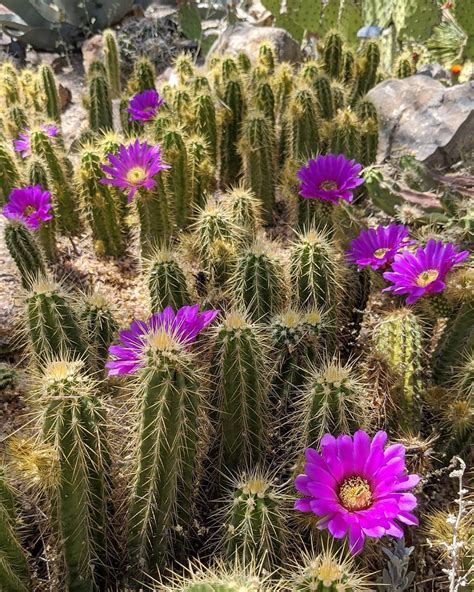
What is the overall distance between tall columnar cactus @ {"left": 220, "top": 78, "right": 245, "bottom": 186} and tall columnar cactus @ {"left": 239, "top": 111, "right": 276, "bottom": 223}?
331 mm

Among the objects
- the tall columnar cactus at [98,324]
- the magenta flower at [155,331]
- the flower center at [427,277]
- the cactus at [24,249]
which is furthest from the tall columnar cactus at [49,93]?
the flower center at [427,277]

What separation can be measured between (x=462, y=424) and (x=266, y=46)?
12.1ft

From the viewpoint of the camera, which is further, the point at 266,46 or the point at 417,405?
the point at 266,46

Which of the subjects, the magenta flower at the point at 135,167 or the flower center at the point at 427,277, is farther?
the magenta flower at the point at 135,167

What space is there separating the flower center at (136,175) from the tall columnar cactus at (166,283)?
0.71m

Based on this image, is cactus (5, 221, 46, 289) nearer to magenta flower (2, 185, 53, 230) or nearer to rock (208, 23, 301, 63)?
magenta flower (2, 185, 53, 230)

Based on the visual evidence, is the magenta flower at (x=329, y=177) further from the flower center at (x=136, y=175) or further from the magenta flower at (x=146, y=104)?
the magenta flower at (x=146, y=104)

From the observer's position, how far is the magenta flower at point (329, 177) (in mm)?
2916

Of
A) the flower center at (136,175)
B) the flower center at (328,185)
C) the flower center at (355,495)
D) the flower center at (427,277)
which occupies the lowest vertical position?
the flower center at (355,495)

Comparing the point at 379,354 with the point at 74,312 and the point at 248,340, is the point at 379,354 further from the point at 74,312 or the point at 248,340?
the point at 74,312

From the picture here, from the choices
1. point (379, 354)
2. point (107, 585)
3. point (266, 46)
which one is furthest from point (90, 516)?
point (266, 46)

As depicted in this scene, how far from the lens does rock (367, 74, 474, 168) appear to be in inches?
159

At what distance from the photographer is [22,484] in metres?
1.98

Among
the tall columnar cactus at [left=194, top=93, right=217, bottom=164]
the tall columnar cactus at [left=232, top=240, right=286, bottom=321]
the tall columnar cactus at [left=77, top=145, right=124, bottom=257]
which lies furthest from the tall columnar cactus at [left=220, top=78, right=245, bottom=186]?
the tall columnar cactus at [left=232, top=240, right=286, bottom=321]
